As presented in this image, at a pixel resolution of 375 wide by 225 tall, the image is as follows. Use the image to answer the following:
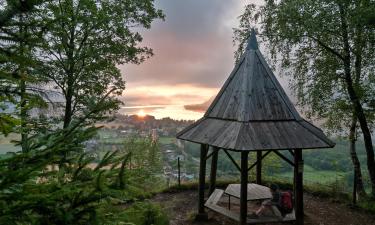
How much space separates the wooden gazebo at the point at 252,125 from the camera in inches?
328

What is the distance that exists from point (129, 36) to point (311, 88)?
8666 mm

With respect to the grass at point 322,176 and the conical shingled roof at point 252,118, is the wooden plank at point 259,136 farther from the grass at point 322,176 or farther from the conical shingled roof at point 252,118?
the grass at point 322,176

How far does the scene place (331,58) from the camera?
1333cm

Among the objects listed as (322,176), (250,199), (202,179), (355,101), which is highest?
(355,101)

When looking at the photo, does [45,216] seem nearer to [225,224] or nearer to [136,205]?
[136,205]

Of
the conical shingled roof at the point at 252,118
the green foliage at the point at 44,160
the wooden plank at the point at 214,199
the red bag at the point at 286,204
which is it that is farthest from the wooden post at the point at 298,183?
the green foliage at the point at 44,160

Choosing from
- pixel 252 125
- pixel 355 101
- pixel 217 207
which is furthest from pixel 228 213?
pixel 355 101

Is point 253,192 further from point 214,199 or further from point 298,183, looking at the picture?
point 298,183

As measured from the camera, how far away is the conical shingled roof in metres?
8.34

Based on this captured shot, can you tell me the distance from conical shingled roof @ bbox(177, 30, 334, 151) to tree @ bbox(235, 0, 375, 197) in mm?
3229

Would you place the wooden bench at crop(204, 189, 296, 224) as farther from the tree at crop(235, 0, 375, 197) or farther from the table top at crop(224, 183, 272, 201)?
the tree at crop(235, 0, 375, 197)

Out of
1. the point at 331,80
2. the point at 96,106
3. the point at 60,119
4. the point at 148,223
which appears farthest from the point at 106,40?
the point at 96,106

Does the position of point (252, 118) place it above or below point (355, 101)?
below

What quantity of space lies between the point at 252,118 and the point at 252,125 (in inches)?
10.7
